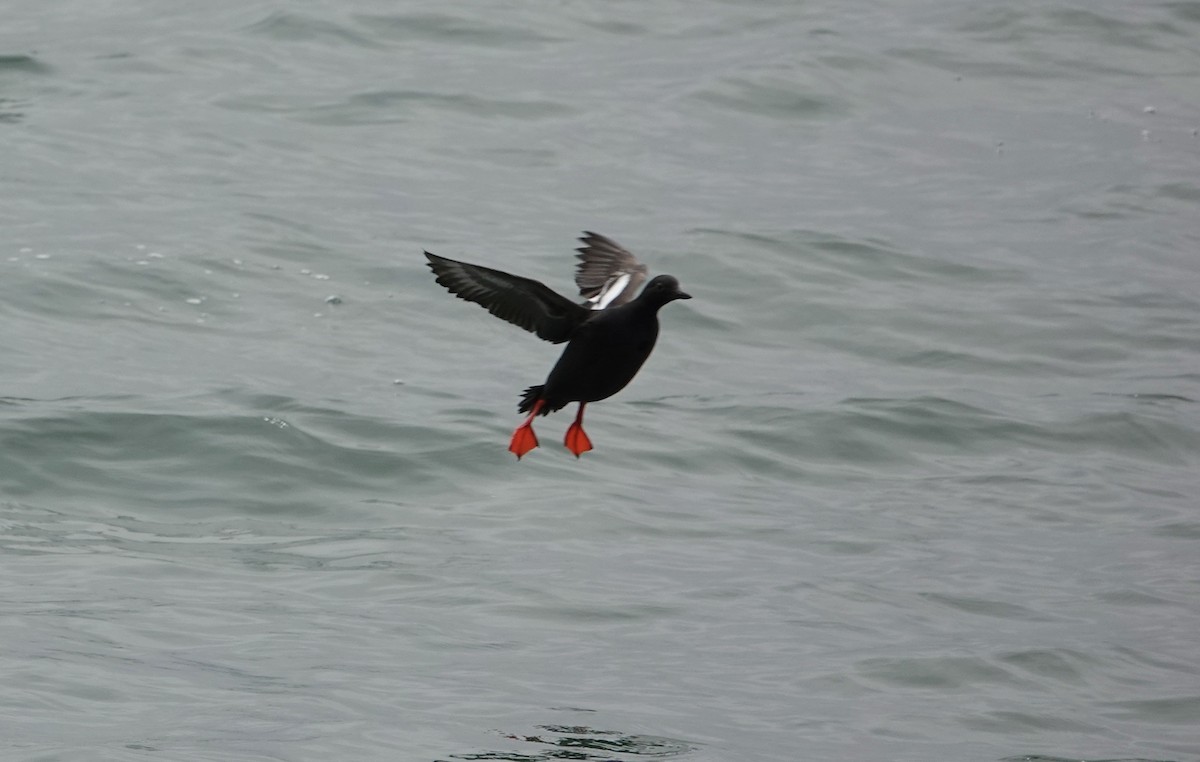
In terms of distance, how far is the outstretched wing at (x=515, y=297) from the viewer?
7.09 m

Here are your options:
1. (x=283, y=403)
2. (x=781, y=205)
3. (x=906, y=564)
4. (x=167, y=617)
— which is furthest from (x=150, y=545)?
(x=781, y=205)

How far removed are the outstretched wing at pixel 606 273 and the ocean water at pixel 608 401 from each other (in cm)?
159

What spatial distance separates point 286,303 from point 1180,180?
8.54m

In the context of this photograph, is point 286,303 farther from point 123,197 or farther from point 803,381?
point 803,381

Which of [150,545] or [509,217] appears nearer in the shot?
[150,545]

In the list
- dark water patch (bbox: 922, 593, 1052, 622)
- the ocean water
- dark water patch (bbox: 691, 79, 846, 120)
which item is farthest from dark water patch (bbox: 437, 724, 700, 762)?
dark water patch (bbox: 691, 79, 846, 120)

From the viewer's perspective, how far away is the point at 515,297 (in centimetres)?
727

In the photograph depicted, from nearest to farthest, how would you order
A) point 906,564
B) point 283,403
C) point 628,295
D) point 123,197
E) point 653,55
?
point 628,295 < point 906,564 < point 283,403 < point 123,197 < point 653,55

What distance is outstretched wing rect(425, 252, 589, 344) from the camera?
23.3 ft

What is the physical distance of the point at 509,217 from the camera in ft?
50.9

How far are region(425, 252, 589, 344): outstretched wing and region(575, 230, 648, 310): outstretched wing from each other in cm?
45

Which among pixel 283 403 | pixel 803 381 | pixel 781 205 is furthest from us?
pixel 781 205

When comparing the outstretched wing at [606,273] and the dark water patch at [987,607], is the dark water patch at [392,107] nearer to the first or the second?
the dark water patch at [987,607]

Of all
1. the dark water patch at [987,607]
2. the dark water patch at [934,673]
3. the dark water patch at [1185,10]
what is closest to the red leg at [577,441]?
the dark water patch at [934,673]
